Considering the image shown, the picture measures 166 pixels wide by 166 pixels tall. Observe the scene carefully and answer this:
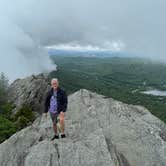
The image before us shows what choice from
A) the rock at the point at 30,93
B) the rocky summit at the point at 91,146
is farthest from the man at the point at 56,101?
the rock at the point at 30,93

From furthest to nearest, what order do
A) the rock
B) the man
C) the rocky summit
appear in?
1. the rock
2. the man
3. the rocky summit

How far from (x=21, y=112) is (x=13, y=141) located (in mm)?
44196

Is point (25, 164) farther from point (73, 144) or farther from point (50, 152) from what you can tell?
point (73, 144)

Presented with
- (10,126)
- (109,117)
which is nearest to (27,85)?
(10,126)

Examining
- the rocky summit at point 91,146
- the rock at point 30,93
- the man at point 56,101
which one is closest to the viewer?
the rocky summit at point 91,146

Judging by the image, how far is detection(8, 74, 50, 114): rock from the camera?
269 feet

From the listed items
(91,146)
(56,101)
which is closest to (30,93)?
(56,101)

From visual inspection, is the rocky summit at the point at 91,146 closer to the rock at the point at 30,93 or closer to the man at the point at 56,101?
the man at the point at 56,101

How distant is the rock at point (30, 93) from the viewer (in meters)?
82.0

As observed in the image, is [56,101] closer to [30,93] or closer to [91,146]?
[91,146]

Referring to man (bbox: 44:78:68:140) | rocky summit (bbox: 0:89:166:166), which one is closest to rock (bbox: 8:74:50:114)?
rocky summit (bbox: 0:89:166:166)

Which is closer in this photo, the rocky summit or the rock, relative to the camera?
the rocky summit

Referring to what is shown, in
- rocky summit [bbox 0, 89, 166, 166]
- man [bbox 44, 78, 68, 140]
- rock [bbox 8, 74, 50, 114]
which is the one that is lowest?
rock [bbox 8, 74, 50, 114]

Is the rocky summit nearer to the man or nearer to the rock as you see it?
the man
